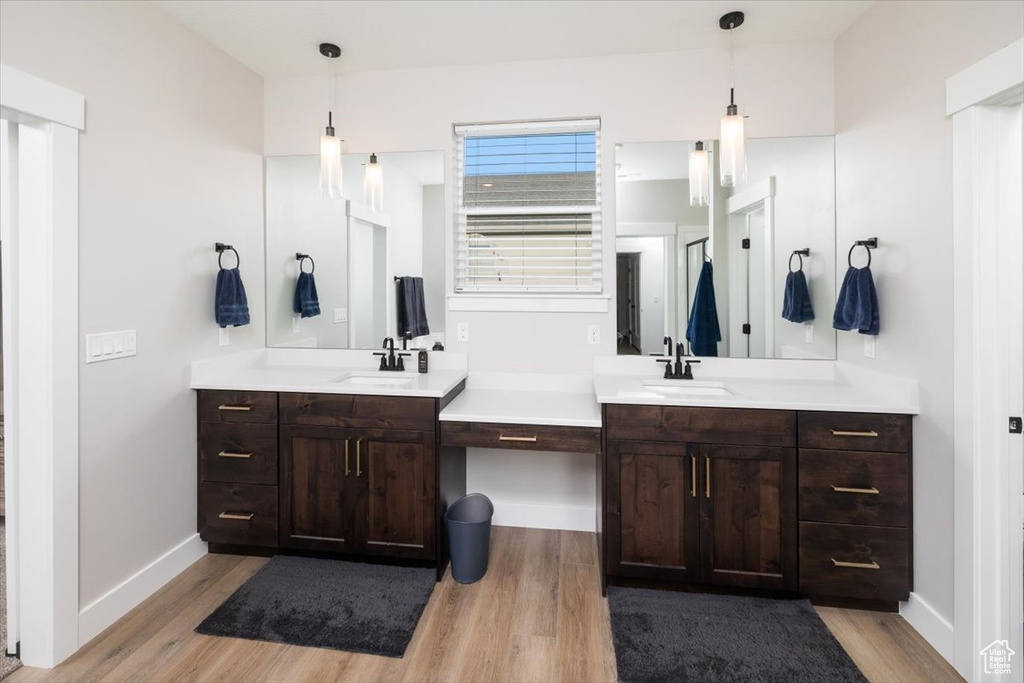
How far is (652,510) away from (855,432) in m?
0.86

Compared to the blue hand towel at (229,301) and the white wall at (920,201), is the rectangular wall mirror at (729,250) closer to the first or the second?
the white wall at (920,201)

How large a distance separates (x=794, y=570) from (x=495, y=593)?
49.7 inches

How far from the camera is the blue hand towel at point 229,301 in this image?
8.46ft

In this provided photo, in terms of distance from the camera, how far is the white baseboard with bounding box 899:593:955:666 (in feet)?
5.97

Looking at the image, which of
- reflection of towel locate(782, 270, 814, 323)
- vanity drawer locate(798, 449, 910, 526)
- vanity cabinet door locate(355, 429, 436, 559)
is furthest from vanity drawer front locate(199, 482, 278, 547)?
reflection of towel locate(782, 270, 814, 323)

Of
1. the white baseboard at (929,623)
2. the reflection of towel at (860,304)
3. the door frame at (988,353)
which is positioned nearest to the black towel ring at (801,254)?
the reflection of towel at (860,304)

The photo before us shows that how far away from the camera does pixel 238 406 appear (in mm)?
2445

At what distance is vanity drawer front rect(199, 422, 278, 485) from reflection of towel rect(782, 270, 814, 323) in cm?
263

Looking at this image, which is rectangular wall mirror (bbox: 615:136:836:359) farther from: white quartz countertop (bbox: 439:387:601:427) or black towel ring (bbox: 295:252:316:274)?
black towel ring (bbox: 295:252:316:274)

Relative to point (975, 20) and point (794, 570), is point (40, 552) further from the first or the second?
point (975, 20)

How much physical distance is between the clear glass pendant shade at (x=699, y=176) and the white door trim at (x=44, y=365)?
266cm

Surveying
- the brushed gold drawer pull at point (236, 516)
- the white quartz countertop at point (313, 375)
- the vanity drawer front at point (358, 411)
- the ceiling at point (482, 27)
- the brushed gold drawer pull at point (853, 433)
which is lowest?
the brushed gold drawer pull at point (236, 516)

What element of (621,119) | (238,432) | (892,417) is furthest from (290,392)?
(892,417)

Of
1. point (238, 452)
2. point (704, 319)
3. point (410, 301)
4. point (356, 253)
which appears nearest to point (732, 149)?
point (704, 319)
